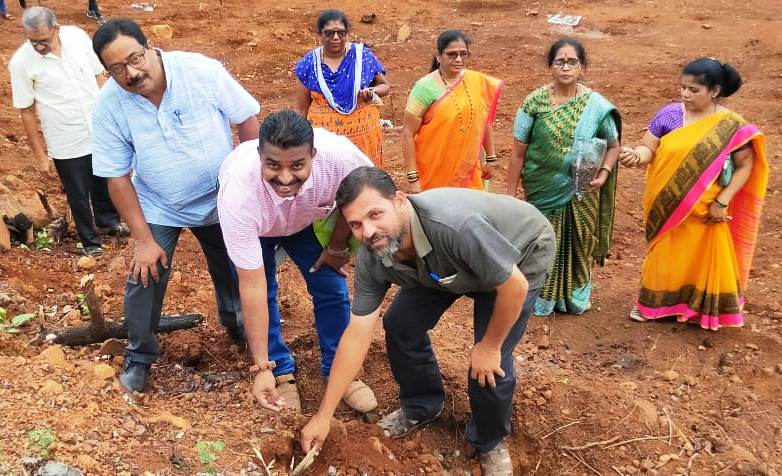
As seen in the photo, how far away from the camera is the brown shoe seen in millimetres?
3150

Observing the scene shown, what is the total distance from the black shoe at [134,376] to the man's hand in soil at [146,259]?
42 cm

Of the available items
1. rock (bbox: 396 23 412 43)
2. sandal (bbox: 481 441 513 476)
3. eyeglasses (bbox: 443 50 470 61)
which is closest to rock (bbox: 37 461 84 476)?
sandal (bbox: 481 441 513 476)

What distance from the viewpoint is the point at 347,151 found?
2643 millimetres

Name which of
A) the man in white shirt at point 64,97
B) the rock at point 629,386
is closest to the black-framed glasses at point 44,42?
the man in white shirt at point 64,97

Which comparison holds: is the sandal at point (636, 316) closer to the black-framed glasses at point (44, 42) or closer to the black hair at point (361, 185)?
the black hair at point (361, 185)

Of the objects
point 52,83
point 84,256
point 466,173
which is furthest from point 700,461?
point 52,83

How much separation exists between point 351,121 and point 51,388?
7.84 ft

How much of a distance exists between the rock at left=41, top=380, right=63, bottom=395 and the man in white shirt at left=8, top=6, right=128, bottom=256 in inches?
90.4

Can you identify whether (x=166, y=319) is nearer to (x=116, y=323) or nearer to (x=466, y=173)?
(x=116, y=323)

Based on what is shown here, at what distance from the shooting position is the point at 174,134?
2.77 m

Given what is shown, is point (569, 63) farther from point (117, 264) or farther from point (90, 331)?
point (117, 264)

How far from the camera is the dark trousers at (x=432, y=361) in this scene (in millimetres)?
2637

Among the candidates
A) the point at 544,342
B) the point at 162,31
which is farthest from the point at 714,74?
the point at 162,31

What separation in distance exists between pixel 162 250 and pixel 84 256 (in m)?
2.15
